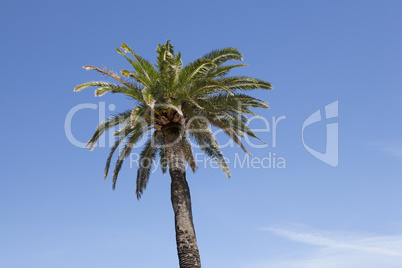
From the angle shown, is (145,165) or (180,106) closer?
(180,106)

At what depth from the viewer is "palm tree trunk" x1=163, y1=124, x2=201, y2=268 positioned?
17.9m

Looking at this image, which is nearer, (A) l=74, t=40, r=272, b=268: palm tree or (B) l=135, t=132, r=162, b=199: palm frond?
(A) l=74, t=40, r=272, b=268: palm tree

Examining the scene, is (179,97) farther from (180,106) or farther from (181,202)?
(181,202)

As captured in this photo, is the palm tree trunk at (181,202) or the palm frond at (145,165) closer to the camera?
the palm tree trunk at (181,202)

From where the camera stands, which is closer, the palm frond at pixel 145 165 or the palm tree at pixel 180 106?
the palm tree at pixel 180 106

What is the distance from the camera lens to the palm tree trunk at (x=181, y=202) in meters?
17.9

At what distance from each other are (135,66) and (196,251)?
826 centimetres

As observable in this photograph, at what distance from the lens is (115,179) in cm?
2228

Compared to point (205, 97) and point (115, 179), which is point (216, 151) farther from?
point (115, 179)

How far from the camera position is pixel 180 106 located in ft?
60.5

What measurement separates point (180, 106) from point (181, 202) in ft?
13.2

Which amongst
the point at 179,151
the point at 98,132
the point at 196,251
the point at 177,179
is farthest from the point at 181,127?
the point at 196,251

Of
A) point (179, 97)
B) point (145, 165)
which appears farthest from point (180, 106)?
point (145, 165)

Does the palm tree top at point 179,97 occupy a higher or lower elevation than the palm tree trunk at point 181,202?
higher
